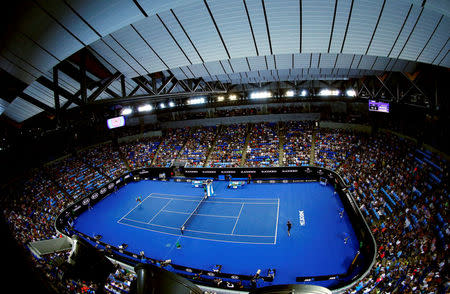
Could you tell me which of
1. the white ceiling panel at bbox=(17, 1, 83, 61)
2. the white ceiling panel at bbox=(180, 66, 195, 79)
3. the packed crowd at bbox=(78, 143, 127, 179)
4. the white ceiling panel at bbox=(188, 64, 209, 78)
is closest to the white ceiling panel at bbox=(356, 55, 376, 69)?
the white ceiling panel at bbox=(188, 64, 209, 78)

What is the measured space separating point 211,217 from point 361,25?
18.9 m

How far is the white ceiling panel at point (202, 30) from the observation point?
9.05 metres

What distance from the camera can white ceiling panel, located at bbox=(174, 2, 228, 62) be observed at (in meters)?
9.05

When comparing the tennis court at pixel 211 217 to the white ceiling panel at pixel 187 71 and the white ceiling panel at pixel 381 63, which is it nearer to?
the white ceiling panel at pixel 187 71

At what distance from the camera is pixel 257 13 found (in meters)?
9.10

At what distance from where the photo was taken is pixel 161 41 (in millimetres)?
10758

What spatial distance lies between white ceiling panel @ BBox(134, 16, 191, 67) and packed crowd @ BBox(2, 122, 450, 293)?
9766 millimetres

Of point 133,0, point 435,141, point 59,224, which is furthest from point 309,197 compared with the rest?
point 59,224

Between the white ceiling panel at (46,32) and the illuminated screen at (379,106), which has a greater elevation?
the illuminated screen at (379,106)

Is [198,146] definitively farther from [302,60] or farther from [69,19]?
[69,19]

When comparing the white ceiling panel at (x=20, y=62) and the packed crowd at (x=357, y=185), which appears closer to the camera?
the white ceiling panel at (x=20, y=62)

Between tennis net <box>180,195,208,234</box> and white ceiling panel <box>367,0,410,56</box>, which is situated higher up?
white ceiling panel <box>367,0,410,56</box>

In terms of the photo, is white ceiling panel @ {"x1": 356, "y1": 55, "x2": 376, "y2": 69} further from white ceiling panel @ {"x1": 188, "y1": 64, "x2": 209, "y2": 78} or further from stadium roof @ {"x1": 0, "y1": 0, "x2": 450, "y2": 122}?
white ceiling panel @ {"x1": 188, "y1": 64, "x2": 209, "y2": 78}

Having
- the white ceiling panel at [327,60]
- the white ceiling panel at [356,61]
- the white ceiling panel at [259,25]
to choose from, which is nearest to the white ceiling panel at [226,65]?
the white ceiling panel at [259,25]
